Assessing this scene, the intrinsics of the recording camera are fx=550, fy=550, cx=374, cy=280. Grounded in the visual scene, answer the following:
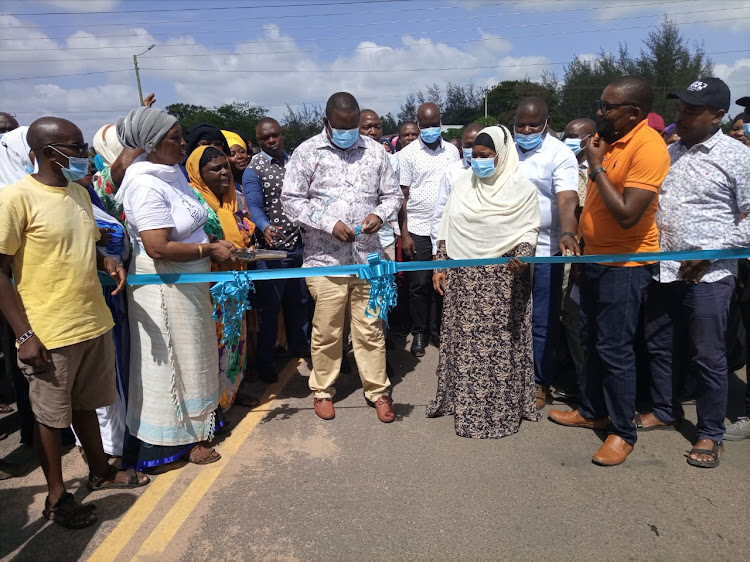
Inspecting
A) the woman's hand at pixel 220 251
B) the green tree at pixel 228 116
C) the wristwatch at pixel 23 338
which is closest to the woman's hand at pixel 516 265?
the woman's hand at pixel 220 251

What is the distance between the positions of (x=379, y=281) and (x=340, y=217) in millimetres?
597

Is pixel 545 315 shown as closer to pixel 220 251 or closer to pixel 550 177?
pixel 550 177

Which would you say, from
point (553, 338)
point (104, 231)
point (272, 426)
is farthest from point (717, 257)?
point (104, 231)

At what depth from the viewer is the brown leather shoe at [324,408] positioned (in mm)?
4207

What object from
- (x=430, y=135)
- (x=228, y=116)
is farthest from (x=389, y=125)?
(x=430, y=135)

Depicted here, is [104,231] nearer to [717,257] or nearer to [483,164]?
[483,164]

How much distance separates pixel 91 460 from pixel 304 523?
1.38 meters

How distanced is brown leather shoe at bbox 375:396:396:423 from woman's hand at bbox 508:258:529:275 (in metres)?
1.40

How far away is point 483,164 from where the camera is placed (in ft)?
11.9

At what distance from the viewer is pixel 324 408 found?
4238mm

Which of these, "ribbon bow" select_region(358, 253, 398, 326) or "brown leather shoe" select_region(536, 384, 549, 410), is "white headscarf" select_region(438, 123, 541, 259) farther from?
"brown leather shoe" select_region(536, 384, 549, 410)

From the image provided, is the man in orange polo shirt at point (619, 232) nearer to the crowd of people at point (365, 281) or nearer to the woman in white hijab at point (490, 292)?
the crowd of people at point (365, 281)

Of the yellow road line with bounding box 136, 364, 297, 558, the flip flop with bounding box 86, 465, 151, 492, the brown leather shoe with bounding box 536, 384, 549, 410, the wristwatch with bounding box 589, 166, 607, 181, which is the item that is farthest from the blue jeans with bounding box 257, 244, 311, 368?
the wristwatch with bounding box 589, 166, 607, 181

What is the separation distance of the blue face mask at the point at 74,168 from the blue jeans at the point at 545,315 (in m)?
3.10
